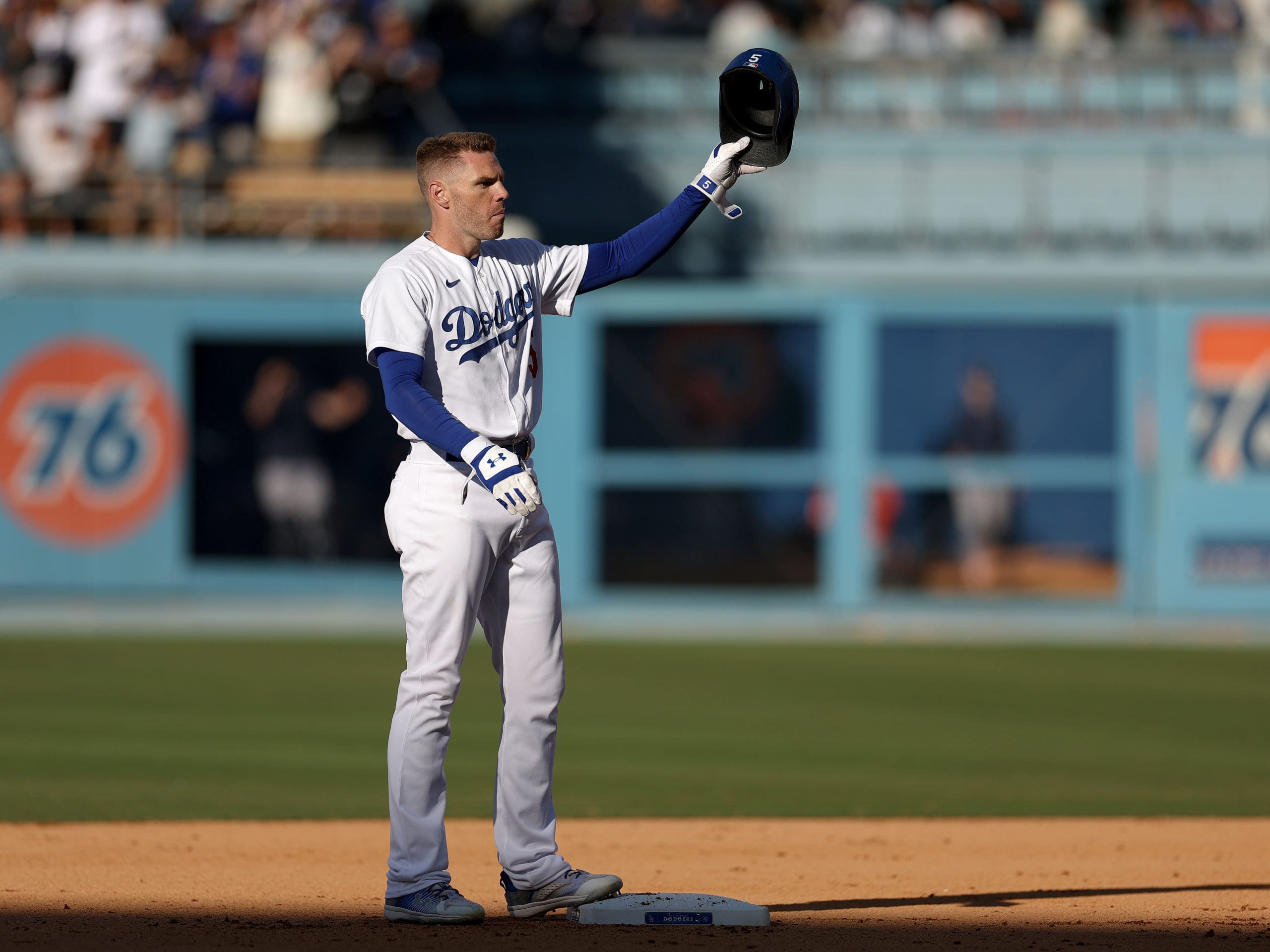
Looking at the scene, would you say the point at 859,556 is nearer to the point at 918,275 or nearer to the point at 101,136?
the point at 918,275

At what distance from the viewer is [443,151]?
479cm

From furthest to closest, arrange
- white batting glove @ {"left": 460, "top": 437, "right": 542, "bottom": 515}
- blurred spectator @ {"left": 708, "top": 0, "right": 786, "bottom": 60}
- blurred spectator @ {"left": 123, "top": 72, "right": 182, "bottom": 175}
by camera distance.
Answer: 1. blurred spectator @ {"left": 708, "top": 0, "right": 786, "bottom": 60}
2. blurred spectator @ {"left": 123, "top": 72, "right": 182, "bottom": 175}
3. white batting glove @ {"left": 460, "top": 437, "right": 542, "bottom": 515}

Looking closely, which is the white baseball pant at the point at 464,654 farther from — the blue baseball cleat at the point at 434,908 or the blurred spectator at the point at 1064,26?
the blurred spectator at the point at 1064,26

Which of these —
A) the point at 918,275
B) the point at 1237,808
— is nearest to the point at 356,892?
the point at 1237,808

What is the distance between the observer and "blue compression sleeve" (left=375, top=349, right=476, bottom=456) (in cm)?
450

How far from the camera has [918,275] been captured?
1697 centimetres

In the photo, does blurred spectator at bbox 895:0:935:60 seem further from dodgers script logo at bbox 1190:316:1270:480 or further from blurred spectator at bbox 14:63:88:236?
blurred spectator at bbox 14:63:88:236

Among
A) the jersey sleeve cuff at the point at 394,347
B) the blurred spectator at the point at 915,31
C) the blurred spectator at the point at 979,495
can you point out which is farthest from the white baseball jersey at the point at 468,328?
the blurred spectator at the point at 915,31

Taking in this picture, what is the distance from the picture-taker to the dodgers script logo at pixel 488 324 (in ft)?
15.6

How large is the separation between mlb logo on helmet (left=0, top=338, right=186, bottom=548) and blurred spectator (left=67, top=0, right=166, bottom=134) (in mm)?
2321

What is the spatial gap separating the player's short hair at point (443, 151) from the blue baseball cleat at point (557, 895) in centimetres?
183

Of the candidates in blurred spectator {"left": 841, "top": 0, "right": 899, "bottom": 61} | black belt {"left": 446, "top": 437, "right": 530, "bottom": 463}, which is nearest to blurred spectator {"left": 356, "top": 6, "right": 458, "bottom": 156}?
blurred spectator {"left": 841, "top": 0, "right": 899, "bottom": 61}

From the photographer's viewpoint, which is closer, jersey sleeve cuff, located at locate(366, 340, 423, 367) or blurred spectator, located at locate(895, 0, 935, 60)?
jersey sleeve cuff, located at locate(366, 340, 423, 367)

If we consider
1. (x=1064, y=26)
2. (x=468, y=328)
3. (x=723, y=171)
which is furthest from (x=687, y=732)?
(x=1064, y=26)
